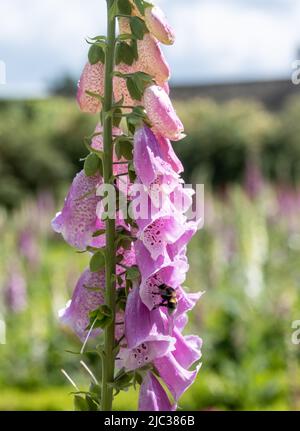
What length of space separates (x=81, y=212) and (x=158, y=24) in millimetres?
264

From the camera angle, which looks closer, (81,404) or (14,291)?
(81,404)

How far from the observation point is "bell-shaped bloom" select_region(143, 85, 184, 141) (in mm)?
1025

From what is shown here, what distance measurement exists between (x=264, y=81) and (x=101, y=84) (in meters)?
26.0

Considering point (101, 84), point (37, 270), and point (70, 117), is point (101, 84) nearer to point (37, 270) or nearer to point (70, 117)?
point (37, 270)

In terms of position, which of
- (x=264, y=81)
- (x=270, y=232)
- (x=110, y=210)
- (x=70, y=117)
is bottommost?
(x=110, y=210)

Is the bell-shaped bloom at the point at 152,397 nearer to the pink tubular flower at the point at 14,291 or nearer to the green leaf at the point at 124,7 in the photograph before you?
the green leaf at the point at 124,7

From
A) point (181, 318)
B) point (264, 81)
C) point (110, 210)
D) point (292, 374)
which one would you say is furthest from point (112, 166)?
point (264, 81)

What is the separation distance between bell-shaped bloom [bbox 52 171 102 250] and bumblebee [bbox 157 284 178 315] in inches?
5.0

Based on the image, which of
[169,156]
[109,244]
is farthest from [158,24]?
[109,244]

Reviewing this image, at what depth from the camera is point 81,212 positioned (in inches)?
42.4

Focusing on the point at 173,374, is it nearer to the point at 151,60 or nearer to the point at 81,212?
the point at 81,212

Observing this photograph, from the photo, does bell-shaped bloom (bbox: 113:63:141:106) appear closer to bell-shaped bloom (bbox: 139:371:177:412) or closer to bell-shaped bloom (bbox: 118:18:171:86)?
bell-shaped bloom (bbox: 118:18:171:86)

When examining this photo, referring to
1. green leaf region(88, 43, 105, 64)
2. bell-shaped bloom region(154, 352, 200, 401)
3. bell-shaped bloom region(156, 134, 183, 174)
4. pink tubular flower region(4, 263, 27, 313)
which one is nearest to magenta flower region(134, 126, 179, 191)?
bell-shaped bloom region(156, 134, 183, 174)

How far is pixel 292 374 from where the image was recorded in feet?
10.5
